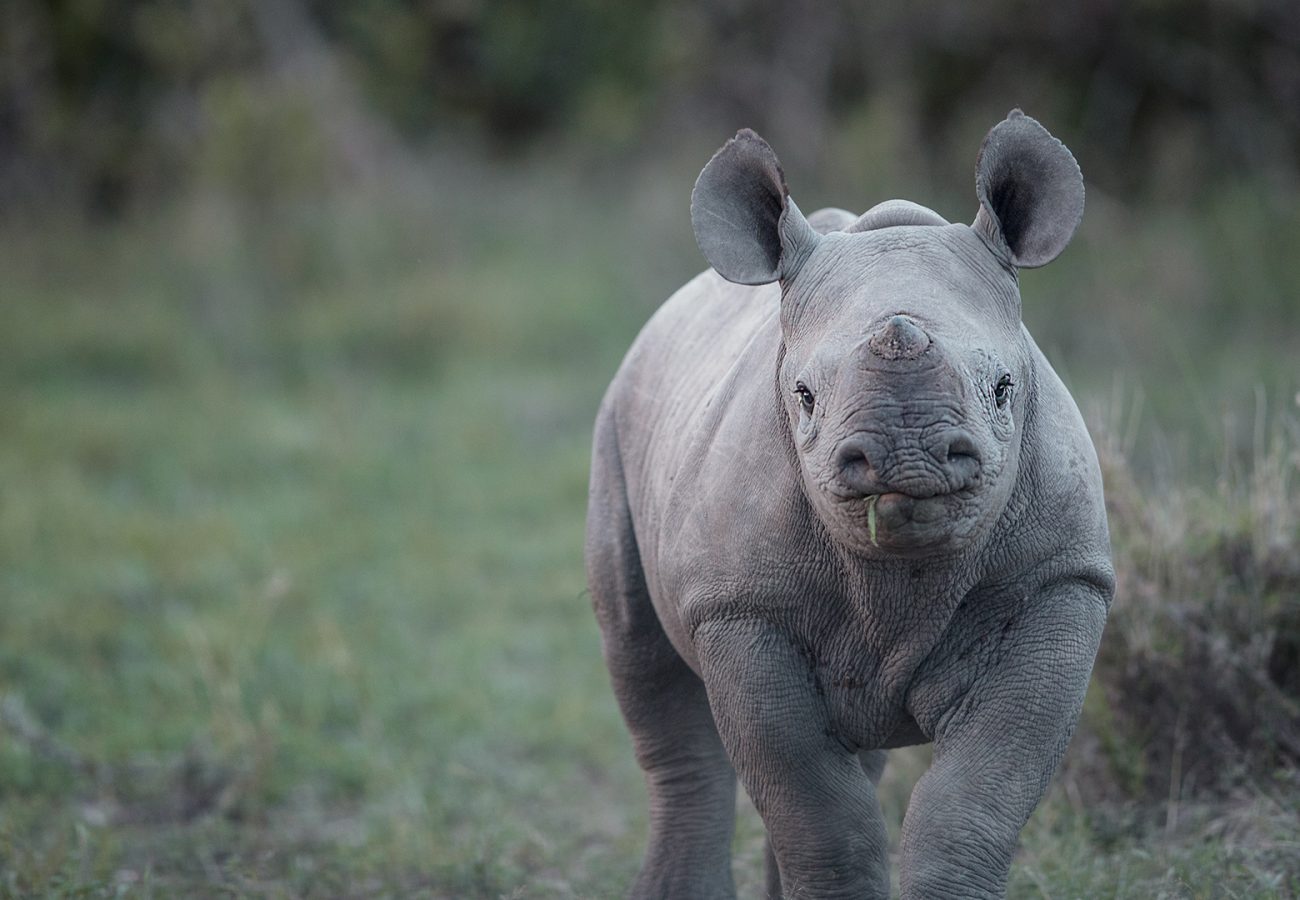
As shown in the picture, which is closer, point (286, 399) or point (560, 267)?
point (286, 399)

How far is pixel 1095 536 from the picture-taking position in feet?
10.8

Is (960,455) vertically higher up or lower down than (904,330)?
lower down

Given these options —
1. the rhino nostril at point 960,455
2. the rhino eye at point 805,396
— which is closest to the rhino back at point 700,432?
the rhino eye at point 805,396

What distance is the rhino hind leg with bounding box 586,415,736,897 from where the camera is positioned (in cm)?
429

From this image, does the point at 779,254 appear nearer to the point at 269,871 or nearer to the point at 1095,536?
the point at 1095,536

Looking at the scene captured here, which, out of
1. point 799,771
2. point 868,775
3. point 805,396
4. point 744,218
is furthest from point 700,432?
point 868,775

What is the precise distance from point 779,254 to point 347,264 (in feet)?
33.3

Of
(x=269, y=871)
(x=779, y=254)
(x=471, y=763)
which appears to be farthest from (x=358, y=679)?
(x=779, y=254)

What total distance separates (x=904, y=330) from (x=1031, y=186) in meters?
0.71

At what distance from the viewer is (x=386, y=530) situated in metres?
9.02

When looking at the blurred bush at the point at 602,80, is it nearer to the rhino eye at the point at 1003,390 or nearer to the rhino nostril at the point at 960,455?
the rhino eye at the point at 1003,390

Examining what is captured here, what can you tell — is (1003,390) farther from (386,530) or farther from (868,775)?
(386,530)

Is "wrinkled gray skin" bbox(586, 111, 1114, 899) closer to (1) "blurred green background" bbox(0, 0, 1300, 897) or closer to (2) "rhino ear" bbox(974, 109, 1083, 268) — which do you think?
(2) "rhino ear" bbox(974, 109, 1083, 268)

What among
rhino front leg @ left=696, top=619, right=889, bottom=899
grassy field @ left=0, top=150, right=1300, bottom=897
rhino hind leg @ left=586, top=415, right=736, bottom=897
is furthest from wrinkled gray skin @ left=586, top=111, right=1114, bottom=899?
grassy field @ left=0, top=150, right=1300, bottom=897
